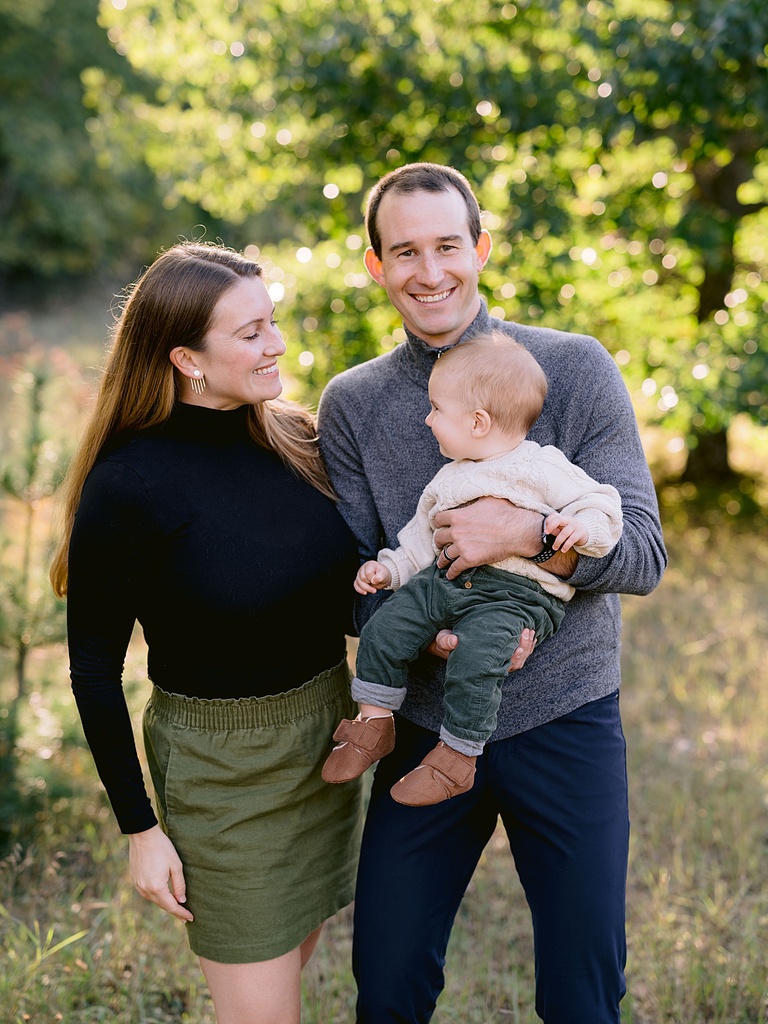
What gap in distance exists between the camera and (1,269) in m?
22.9

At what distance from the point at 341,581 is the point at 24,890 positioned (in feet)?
6.28

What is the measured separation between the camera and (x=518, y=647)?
1.97m

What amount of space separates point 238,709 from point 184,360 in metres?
0.80

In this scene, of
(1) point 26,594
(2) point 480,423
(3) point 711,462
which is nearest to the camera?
(2) point 480,423

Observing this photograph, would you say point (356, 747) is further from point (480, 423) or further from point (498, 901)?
point (498, 901)

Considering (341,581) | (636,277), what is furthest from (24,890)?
(636,277)

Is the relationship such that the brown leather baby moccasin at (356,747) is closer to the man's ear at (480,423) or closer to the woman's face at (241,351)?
A: the man's ear at (480,423)

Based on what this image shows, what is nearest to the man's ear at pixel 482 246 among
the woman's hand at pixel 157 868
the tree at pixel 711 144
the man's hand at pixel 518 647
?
the man's hand at pixel 518 647

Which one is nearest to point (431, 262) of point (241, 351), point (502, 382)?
point (502, 382)

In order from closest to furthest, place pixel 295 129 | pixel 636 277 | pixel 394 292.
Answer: pixel 394 292, pixel 295 129, pixel 636 277

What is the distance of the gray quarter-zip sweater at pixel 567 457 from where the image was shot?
2.12 metres

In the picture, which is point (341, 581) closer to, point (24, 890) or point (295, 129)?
point (24, 890)

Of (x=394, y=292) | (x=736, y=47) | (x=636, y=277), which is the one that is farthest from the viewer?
(x=636, y=277)

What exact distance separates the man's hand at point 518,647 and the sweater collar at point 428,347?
0.67 m
